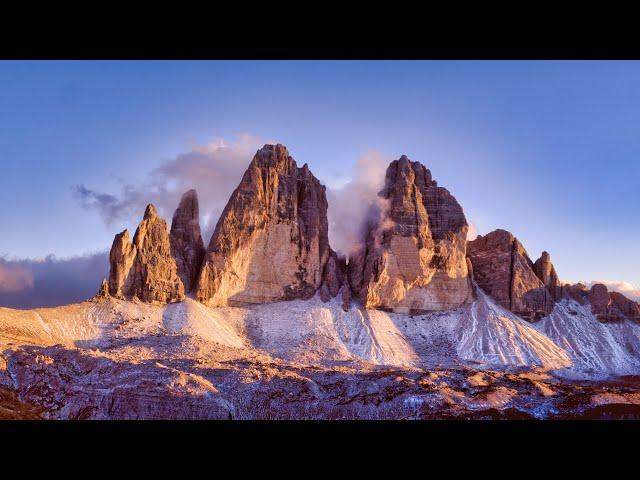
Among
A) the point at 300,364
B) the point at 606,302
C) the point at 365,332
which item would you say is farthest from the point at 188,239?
the point at 606,302

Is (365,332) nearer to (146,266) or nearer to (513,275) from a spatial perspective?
(513,275)

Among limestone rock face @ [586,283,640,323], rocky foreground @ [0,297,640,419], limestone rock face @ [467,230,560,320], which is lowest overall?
rocky foreground @ [0,297,640,419]

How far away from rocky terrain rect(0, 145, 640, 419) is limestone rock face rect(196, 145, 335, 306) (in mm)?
256

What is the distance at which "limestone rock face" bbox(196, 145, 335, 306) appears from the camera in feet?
310

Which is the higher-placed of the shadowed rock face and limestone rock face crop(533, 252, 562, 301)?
limestone rock face crop(533, 252, 562, 301)

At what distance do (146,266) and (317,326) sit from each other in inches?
1092

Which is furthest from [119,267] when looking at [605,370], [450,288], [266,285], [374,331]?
[605,370]

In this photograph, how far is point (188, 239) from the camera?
9962cm

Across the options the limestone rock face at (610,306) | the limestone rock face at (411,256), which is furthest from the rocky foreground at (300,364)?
the limestone rock face at (411,256)

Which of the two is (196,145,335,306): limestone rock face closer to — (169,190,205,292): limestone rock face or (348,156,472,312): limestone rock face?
(169,190,205,292): limestone rock face

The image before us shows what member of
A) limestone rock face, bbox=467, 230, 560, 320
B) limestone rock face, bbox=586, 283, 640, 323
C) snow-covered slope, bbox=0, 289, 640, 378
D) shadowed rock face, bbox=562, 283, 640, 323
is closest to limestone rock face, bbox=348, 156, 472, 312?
snow-covered slope, bbox=0, 289, 640, 378

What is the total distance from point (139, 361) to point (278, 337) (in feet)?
116

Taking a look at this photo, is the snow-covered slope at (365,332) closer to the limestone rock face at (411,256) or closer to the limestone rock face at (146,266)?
the limestone rock face at (146,266)
